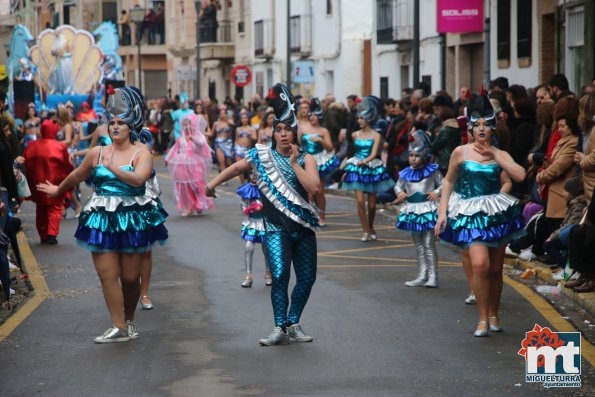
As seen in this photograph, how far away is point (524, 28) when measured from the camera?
93.0 ft

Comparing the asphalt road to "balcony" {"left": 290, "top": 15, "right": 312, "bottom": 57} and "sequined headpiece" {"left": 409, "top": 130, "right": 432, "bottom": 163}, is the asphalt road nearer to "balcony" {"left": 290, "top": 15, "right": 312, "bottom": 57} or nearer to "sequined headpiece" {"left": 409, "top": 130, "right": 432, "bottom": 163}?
"sequined headpiece" {"left": 409, "top": 130, "right": 432, "bottom": 163}

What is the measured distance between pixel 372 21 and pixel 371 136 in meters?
26.5

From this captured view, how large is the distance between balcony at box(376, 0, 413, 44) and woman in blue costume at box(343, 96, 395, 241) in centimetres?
1955

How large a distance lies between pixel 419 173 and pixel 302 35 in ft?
120

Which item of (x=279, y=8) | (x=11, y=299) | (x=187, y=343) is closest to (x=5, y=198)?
(x=11, y=299)

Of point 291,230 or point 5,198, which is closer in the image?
point 291,230

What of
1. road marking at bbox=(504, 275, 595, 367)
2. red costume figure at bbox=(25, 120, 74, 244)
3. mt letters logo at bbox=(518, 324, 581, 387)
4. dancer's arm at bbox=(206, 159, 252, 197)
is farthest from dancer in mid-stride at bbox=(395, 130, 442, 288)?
red costume figure at bbox=(25, 120, 74, 244)

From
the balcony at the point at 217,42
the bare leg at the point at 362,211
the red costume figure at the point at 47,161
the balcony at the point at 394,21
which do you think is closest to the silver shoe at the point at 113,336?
the bare leg at the point at 362,211

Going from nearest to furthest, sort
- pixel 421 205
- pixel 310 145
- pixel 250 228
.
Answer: pixel 250 228 < pixel 421 205 < pixel 310 145

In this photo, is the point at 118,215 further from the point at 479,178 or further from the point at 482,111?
the point at 482,111

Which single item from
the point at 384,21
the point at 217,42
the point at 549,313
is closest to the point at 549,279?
the point at 549,313

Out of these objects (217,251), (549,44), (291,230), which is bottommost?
(217,251)

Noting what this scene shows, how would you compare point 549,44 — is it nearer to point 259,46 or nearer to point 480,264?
point 480,264

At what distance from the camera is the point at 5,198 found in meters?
13.3
